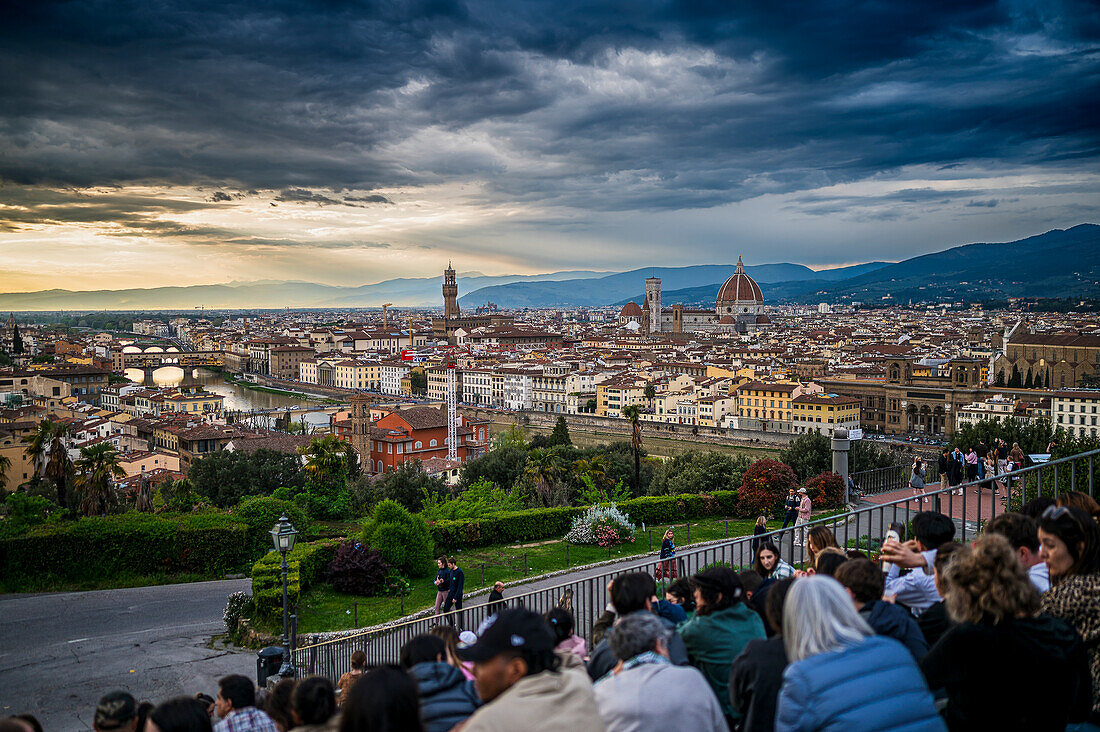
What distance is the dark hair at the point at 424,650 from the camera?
299 centimetres

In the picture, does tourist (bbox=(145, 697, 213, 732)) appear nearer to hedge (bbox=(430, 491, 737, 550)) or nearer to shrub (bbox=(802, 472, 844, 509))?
hedge (bbox=(430, 491, 737, 550))

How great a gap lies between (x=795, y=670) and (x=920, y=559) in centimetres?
169

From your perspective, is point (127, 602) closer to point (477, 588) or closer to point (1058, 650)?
point (477, 588)

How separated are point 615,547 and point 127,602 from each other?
8.59 metres

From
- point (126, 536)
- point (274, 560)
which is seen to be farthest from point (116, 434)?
point (274, 560)

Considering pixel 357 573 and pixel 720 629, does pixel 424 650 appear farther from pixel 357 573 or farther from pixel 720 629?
pixel 357 573

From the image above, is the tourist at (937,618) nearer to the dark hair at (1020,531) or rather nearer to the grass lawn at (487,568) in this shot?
the dark hair at (1020,531)

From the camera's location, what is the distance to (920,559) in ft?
12.1

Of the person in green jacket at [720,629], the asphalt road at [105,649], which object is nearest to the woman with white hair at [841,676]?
the person in green jacket at [720,629]

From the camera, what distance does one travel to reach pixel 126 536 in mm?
14430

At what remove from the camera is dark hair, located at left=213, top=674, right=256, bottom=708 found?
3520 millimetres

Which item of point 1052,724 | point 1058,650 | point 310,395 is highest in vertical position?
point 1058,650

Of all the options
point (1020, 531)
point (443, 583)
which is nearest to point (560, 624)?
point (1020, 531)

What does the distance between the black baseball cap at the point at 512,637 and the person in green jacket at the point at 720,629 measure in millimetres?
1153
